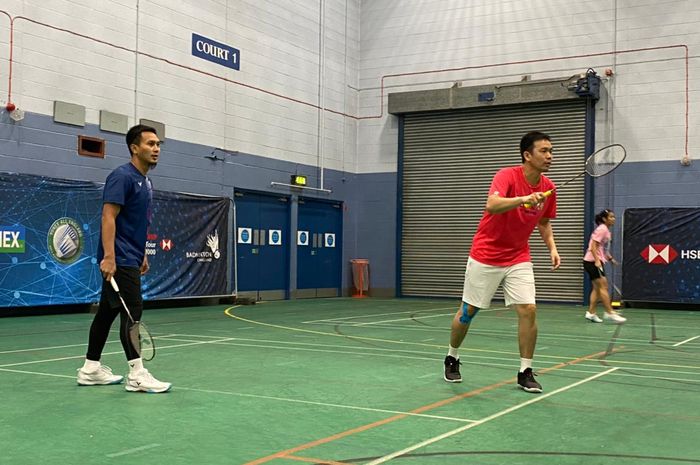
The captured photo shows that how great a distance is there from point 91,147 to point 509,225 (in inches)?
462

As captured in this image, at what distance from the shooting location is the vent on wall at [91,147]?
16.0 m

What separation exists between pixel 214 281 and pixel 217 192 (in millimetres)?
2190

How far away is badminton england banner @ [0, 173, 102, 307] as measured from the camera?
14.1 metres

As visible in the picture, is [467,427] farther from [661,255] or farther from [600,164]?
[661,255]

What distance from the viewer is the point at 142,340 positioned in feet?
21.5

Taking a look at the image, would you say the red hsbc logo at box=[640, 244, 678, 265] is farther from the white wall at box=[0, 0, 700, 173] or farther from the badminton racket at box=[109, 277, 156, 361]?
the badminton racket at box=[109, 277, 156, 361]

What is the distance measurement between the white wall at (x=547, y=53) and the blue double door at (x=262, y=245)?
4.22 m

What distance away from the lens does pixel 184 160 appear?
1858 cm

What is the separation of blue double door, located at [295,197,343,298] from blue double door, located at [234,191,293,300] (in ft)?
2.03

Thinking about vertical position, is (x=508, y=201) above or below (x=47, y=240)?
above

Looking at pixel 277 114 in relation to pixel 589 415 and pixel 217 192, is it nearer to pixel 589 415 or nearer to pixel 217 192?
pixel 217 192

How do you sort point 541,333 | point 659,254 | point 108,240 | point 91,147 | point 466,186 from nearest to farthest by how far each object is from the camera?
point 108,240
point 541,333
point 91,147
point 659,254
point 466,186

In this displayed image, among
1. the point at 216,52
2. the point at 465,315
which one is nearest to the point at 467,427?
the point at 465,315

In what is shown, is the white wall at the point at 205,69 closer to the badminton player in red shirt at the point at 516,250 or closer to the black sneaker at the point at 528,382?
the badminton player in red shirt at the point at 516,250
